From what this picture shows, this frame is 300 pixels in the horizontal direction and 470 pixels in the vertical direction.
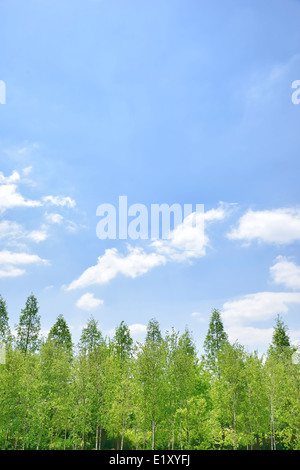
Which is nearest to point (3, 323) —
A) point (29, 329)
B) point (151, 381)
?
point (29, 329)

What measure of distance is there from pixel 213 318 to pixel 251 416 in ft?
77.0

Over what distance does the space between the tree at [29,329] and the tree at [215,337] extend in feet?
95.4

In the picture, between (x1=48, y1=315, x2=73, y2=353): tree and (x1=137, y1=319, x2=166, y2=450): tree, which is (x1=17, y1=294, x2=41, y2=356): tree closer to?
(x1=48, y1=315, x2=73, y2=353): tree

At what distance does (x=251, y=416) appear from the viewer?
46.8 m

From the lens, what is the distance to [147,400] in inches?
1743

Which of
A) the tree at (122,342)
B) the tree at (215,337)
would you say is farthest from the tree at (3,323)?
the tree at (215,337)

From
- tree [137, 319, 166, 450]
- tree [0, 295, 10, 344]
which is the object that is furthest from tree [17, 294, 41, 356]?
tree [137, 319, 166, 450]

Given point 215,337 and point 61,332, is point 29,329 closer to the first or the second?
point 61,332

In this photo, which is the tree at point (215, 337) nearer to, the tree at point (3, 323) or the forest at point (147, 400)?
the forest at point (147, 400)

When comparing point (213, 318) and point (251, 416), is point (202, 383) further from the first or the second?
point (213, 318)

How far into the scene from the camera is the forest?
42844 millimetres

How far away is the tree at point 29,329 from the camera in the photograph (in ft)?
196
